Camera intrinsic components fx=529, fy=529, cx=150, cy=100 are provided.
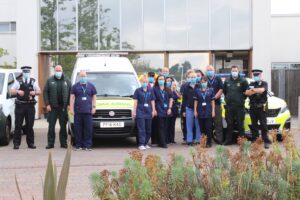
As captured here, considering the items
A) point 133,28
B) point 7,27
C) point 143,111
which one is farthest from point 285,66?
point 7,27

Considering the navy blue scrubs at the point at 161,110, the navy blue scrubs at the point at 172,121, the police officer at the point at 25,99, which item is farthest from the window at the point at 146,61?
the police officer at the point at 25,99

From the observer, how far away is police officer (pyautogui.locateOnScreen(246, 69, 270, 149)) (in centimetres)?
1244

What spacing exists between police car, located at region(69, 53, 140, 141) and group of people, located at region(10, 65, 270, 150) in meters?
0.25

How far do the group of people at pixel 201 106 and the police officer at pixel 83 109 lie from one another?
1.03m

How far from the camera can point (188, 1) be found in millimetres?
22125

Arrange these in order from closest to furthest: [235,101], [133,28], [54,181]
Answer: [54,181] → [235,101] → [133,28]

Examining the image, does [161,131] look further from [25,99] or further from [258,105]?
[25,99]

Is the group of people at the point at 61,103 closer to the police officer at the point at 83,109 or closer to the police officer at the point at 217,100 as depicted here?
the police officer at the point at 83,109

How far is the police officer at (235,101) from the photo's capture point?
503 inches

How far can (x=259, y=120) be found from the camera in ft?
41.5

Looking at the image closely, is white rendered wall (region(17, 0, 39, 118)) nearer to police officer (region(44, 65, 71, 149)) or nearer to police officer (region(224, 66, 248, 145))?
police officer (region(44, 65, 71, 149))

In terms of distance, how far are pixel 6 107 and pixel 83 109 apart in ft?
8.19

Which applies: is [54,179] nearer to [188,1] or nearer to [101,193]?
[101,193]

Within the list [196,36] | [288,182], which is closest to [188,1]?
[196,36]
